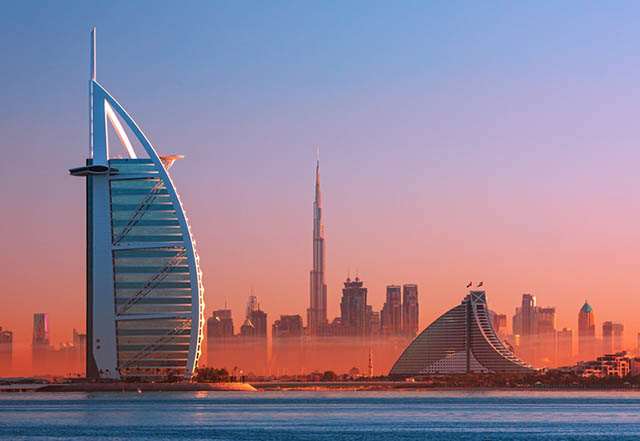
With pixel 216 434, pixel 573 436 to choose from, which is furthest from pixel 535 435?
pixel 216 434

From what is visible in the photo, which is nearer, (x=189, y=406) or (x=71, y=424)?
(x=71, y=424)

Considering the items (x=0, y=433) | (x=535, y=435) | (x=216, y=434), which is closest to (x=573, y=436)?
(x=535, y=435)

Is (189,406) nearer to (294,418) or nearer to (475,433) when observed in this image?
(294,418)

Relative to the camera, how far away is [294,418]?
538 feet

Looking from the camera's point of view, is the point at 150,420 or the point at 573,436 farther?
the point at 150,420

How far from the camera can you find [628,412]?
186 metres

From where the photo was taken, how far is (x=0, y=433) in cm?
13100

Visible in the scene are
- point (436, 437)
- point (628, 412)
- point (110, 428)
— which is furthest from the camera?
point (628, 412)

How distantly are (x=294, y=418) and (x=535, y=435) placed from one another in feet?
140

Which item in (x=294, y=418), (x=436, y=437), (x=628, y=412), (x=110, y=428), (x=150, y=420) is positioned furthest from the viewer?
(x=628, y=412)

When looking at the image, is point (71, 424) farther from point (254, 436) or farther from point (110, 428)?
point (254, 436)

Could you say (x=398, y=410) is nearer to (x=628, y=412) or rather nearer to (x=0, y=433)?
(x=628, y=412)

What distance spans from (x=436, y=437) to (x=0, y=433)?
153 feet

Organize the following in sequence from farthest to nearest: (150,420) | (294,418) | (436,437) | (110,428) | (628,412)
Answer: (628,412) → (294,418) → (150,420) → (110,428) → (436,437)
